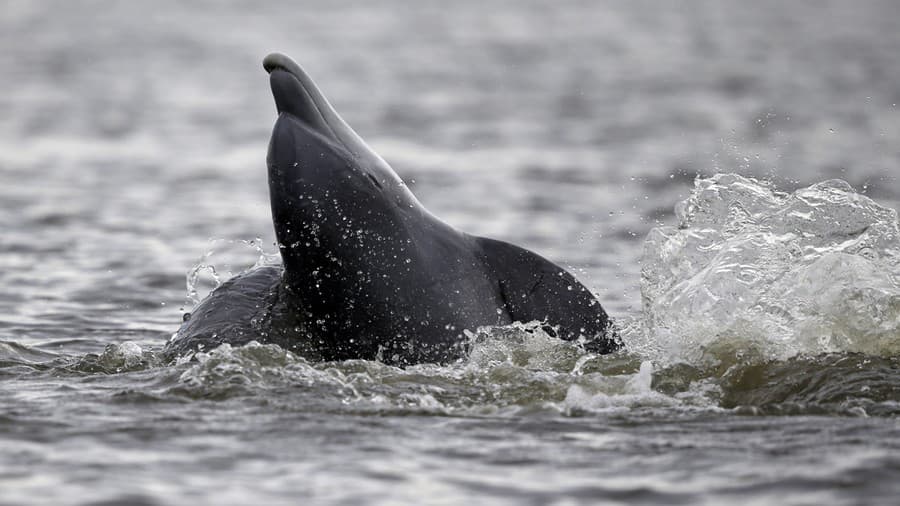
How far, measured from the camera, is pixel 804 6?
47.7 meters

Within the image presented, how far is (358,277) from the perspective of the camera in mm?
7297

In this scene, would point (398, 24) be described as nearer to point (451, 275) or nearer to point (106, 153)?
point (106, 153)

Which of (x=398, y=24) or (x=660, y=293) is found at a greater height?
(x=398, y=24)

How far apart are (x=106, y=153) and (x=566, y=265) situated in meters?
9.40

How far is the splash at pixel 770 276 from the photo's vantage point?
8062 millimetres

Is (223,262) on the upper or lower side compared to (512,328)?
upper

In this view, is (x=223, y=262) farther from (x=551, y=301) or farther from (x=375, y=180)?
(x=551, y=301)

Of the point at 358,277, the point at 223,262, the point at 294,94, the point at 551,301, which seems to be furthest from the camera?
the point at 223,262

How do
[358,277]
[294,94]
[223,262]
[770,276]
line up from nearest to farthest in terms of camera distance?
[358,277], [294,94], [770,276], [223,262]

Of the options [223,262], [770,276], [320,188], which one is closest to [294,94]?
[320,188]

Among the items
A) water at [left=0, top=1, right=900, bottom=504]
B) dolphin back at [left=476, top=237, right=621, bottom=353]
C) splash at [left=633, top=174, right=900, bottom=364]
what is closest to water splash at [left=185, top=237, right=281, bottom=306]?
water at [left=0, top=1, right=900, bottom=504]

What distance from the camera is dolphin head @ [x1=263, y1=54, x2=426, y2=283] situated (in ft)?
Result: 23.7

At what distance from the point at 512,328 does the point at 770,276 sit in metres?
1.73

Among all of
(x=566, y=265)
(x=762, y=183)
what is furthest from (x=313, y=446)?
(x=566, y=265)
